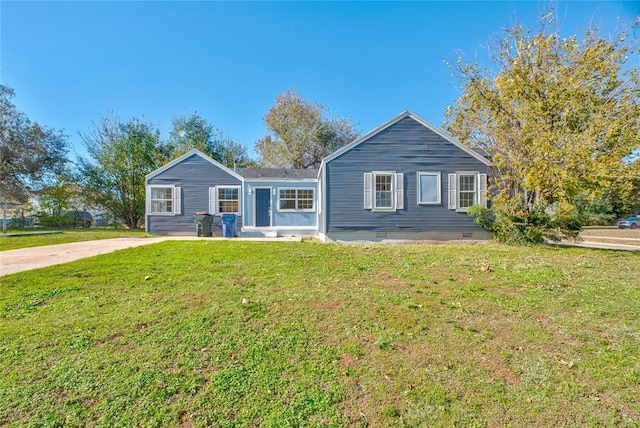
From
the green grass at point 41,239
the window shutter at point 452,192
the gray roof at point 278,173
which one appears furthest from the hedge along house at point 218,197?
the window shutter at point 452,192

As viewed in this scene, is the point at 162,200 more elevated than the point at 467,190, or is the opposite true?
the point at 467,190

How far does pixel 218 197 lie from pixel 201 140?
46.9ft

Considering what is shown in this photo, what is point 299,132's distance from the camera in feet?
86.2

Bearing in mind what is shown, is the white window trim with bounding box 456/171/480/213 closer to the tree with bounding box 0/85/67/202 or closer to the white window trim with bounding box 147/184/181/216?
the white window trim with bounding box 147/184/181/216

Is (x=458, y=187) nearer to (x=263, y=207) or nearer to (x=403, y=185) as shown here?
(x=403, y=185)

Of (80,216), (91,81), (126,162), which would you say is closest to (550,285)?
(91,81)

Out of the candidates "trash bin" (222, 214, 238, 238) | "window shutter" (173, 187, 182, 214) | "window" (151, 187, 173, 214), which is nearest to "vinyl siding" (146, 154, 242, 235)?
"window shutter" (173, 187, 182, 214)

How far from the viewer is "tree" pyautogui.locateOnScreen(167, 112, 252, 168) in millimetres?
24786

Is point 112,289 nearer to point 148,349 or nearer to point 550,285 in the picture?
point 148,349

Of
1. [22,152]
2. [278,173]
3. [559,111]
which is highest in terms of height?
[22,152]

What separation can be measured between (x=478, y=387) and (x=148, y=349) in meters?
3.01

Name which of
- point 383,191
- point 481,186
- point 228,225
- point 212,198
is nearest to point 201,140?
point 212,198

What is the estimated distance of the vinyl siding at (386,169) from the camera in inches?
447

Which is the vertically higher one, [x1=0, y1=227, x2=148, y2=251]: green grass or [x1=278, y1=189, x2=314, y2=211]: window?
[x1=278, y1=189, x2=314, y2=211]: window
